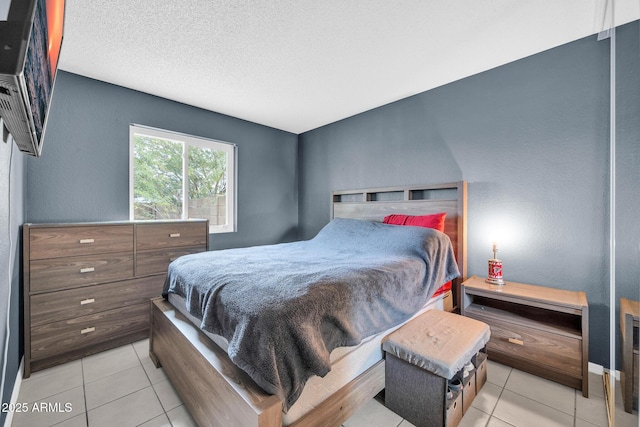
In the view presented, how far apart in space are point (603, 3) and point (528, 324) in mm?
2101

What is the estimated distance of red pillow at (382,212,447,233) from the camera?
2.46m

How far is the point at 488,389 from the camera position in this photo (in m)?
1.75

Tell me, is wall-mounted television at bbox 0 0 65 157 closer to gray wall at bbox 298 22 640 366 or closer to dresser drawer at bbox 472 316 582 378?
gray wall at bbox 298 22 640 366

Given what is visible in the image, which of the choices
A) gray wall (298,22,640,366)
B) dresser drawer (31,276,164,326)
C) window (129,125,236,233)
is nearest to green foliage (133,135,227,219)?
window (129,125,236,233)

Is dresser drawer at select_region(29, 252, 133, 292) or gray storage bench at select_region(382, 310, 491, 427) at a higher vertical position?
dresser drawer at select_region(29, 252, 133, 292)

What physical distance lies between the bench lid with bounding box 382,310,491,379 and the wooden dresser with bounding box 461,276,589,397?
1.39 ft

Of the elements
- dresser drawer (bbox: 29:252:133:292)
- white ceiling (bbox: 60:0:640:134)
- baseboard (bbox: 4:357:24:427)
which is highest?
white ceiling (bbox: 60:0:640:134)

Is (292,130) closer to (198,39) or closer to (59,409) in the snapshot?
(198,39)

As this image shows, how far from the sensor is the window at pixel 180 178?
2846mm

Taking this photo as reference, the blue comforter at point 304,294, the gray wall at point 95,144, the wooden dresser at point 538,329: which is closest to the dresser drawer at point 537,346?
the wooden dresser at point 538,329

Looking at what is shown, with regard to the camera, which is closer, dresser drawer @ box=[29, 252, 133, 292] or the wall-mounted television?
the wall-mounted television

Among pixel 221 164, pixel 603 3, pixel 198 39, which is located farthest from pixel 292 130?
pixel 603 3

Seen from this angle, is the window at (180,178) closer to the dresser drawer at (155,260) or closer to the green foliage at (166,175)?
the green foliage at (166,175)

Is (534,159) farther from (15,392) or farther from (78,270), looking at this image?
(15,392)
